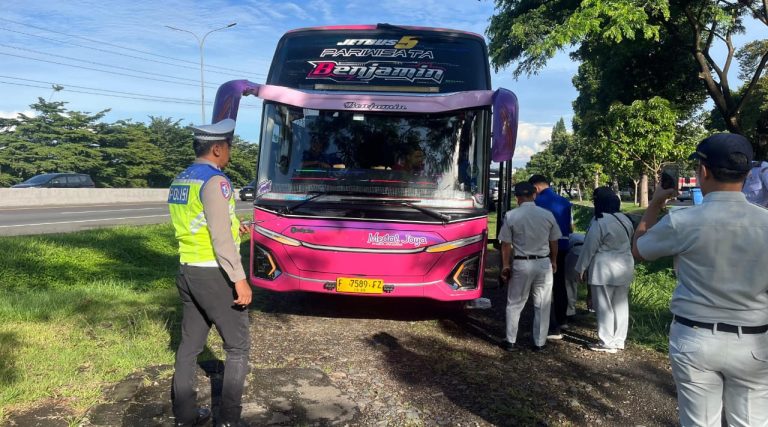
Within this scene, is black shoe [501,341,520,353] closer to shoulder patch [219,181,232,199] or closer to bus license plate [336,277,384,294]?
bus license plate [336,277,384,294]

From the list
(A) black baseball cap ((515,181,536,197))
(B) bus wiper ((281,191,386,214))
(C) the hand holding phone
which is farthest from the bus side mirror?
(C) the hand holding phone

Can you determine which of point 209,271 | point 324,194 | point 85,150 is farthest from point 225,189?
point 85,150

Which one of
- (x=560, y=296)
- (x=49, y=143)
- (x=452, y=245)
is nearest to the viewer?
(x=452, y=245)

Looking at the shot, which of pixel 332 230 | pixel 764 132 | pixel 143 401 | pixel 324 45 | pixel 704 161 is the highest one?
pixel 324 45

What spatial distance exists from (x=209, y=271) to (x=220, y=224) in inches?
12.8

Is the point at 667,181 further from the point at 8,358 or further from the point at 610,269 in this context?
the point at 8,358

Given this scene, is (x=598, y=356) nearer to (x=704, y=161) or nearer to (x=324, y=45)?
(x=704, y=161)

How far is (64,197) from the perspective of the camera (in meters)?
27.2

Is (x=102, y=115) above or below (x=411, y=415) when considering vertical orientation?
above

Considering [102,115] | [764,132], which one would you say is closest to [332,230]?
[764,132]

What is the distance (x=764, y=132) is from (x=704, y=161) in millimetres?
4847

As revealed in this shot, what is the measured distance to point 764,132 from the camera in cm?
629

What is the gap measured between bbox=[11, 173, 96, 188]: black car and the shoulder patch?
2949cm

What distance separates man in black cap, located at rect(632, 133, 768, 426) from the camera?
232 centimetres
